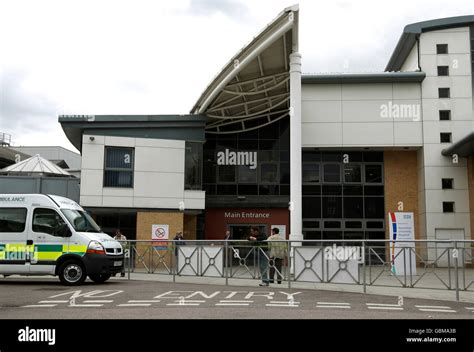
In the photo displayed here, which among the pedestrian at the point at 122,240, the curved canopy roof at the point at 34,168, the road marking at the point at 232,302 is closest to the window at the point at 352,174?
the pedestrian at the point at 122,240

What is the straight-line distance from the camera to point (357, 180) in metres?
28.5

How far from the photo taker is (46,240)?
1459cm

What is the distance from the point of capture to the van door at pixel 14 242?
48.1 feet

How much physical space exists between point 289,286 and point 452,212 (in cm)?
1529

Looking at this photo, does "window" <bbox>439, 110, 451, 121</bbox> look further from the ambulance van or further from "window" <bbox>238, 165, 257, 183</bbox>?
the ambulance van

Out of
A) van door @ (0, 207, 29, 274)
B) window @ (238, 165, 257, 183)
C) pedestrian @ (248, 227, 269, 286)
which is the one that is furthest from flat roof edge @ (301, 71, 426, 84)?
van door @ (0, 207, 29, 274)

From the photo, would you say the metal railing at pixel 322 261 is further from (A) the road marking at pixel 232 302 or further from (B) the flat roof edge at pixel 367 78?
(B) the flat roof edge at pixel 367 78

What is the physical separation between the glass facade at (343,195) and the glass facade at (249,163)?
4.86 ft

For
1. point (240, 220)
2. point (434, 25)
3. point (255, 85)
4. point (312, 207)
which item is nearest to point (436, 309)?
point (255, 85)

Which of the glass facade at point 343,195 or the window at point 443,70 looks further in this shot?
the glass facade at point 343,195

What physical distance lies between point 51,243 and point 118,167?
1119 cm

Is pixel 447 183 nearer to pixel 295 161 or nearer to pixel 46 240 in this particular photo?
pixel 295 161

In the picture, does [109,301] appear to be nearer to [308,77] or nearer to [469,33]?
[308,77]

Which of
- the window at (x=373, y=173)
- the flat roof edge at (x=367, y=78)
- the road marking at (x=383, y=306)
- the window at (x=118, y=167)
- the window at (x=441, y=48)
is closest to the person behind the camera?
the road marking at (x=383, y=306)
